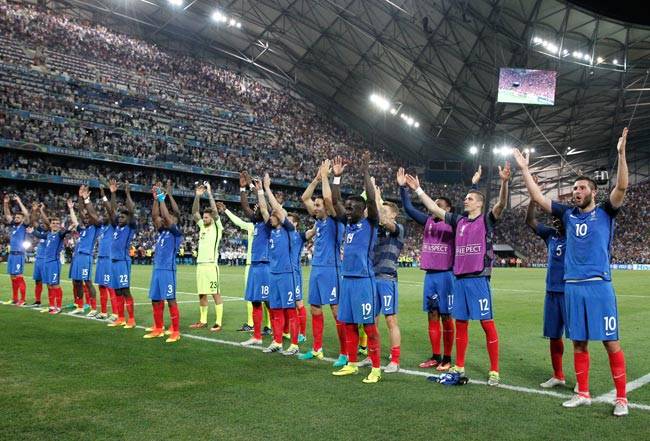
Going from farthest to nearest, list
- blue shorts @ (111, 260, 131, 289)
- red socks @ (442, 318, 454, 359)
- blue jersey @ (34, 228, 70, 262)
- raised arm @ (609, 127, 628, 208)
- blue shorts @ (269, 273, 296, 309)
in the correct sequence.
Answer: blue jersey @ (34, 228, 70, 262) < blue shorts @ (111, 260, 131, 289) < blue shorts @ (269, 273, 296, 309) < red socks @ (442, 318, 454, 359) < raised arm @ (609, 127, 628, 208)

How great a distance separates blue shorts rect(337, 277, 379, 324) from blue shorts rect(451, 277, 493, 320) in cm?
103

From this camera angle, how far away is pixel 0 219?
111 ft

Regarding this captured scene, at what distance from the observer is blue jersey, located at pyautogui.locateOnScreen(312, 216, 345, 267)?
8109 millimetres

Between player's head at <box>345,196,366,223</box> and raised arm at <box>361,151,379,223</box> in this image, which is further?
player's head at <box>345,196,366,223</box>

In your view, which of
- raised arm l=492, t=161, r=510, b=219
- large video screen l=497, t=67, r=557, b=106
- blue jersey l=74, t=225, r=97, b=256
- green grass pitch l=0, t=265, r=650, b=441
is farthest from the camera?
large video screen l=497, t=67, r=557, b=106

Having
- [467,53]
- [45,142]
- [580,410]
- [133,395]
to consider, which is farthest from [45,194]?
[580,410]

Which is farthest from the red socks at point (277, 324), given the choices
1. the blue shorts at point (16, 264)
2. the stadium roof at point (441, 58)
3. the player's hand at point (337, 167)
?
the stadium roof at point (441, 58)

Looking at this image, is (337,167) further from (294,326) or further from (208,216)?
Result: (208,216)

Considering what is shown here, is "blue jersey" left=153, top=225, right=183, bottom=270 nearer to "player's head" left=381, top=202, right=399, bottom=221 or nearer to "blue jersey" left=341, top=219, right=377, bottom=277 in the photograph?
"blue jersey" left=341, top=219, right=377, bottom=277

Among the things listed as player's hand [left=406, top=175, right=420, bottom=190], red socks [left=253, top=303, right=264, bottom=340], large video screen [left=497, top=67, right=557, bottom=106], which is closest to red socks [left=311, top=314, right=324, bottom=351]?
red socks [left=253, top=303, right=264, bottom=340]

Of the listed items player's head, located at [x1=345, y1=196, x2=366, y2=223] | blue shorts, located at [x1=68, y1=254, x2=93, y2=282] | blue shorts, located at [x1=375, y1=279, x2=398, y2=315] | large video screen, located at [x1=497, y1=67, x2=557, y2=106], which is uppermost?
large video screen, located at [x1=497, y1=67, x2=557, y2=106]

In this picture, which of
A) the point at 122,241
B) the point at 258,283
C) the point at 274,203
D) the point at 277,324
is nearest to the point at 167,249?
the point at 122,241

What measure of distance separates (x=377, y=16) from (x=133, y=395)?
3986 cm

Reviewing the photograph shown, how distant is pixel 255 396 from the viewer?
19.5 feet
